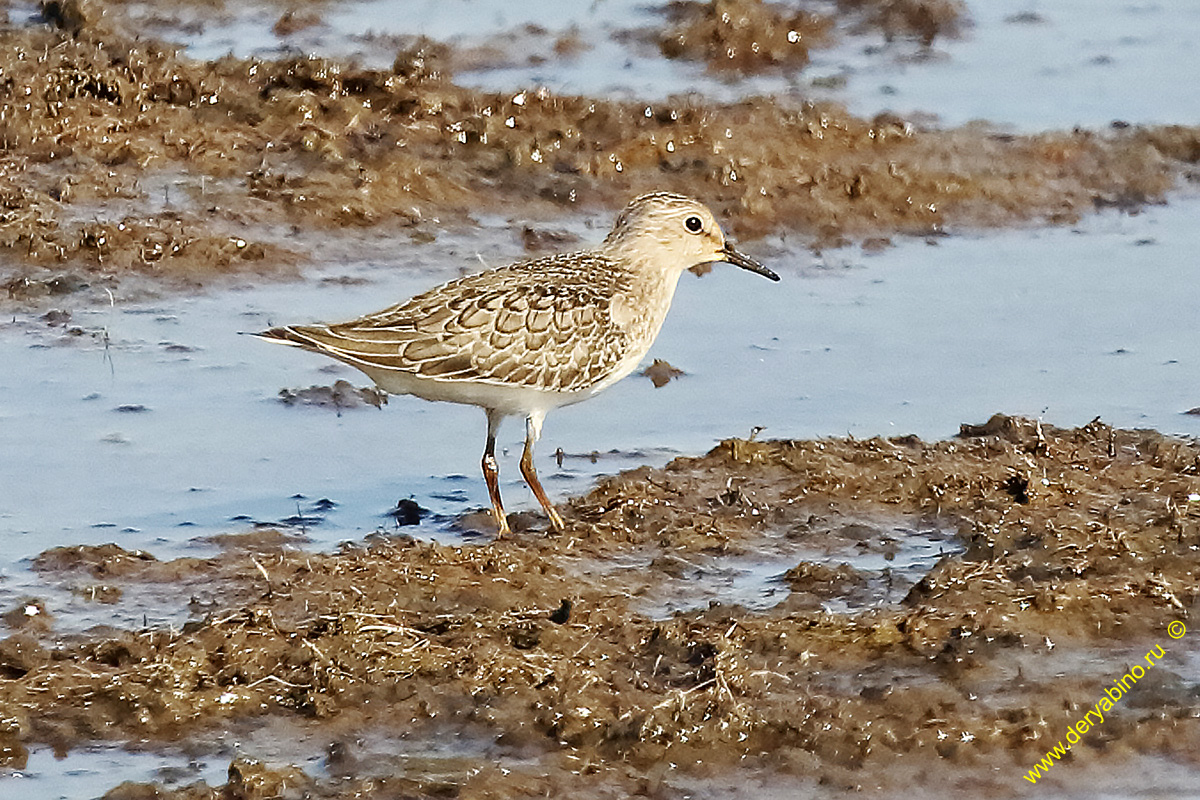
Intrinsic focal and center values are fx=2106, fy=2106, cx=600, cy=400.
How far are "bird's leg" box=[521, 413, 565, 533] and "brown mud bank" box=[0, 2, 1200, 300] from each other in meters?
3.05

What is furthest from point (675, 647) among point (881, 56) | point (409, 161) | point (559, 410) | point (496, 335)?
point (881, 56)

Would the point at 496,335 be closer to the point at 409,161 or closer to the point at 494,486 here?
the point at 494,486

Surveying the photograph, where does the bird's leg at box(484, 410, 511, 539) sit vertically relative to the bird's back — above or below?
below

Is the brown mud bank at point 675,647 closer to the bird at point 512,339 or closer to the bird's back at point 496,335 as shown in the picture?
the bird at point 512,339

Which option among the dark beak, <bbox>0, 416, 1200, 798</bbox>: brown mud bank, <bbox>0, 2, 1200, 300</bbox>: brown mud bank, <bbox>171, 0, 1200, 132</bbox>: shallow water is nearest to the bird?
<bbox>0, 416, 1200, 798</bbox>: brown mud bank

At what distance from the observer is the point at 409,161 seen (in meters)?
12.2

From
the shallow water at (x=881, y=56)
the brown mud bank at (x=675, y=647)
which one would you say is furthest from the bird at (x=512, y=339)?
the shallow water at (x=881, y=56)

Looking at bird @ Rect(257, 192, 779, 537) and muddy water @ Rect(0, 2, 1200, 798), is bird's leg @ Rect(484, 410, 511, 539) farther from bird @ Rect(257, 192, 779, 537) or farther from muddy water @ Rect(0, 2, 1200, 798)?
muddy water @ Rect(0, 2, 1200, 798)

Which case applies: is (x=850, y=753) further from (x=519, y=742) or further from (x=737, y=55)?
(x=737, y=55)

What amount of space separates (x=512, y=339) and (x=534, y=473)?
0.60 meters

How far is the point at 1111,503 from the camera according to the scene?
8.19 m

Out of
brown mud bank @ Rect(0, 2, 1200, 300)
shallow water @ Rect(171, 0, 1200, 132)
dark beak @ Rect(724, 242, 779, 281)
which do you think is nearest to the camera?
dark beak @ Rect(724, 242, 779, 281)

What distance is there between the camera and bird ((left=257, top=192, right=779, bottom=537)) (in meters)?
7.99

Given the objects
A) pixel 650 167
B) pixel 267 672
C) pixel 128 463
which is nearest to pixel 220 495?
pixel 128 463
